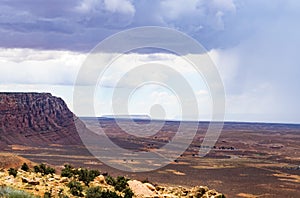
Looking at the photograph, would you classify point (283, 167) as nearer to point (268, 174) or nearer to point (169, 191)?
point (268, 174)

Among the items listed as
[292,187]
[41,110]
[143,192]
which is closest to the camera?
[143,192]

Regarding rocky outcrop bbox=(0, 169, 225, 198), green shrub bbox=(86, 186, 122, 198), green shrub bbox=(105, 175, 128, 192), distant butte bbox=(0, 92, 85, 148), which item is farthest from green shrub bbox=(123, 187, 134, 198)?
distant butte bbox=(0, 92, 85, 148)

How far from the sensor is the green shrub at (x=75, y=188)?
1756 cm

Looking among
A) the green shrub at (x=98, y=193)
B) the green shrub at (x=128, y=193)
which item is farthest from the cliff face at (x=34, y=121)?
the green shrub at (x=98, y=193)

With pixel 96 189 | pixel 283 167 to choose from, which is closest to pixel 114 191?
pixel 96 189

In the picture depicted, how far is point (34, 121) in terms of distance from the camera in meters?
92.8

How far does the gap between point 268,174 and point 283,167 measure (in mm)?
9554

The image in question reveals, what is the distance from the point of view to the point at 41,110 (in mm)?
96500

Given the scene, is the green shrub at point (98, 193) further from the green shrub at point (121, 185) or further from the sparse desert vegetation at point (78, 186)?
the green shrub at point (121, 185)

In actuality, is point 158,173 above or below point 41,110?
below

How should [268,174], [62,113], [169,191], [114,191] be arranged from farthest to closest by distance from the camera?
[62,113]
[268,174]
[169,191]
[114,191]

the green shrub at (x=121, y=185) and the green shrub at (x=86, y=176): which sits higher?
the green shrub at (x=86, y=176)

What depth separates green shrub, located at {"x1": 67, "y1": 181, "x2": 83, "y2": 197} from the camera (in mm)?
17558

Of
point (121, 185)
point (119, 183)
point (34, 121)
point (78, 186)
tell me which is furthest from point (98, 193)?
point (34, 121)
